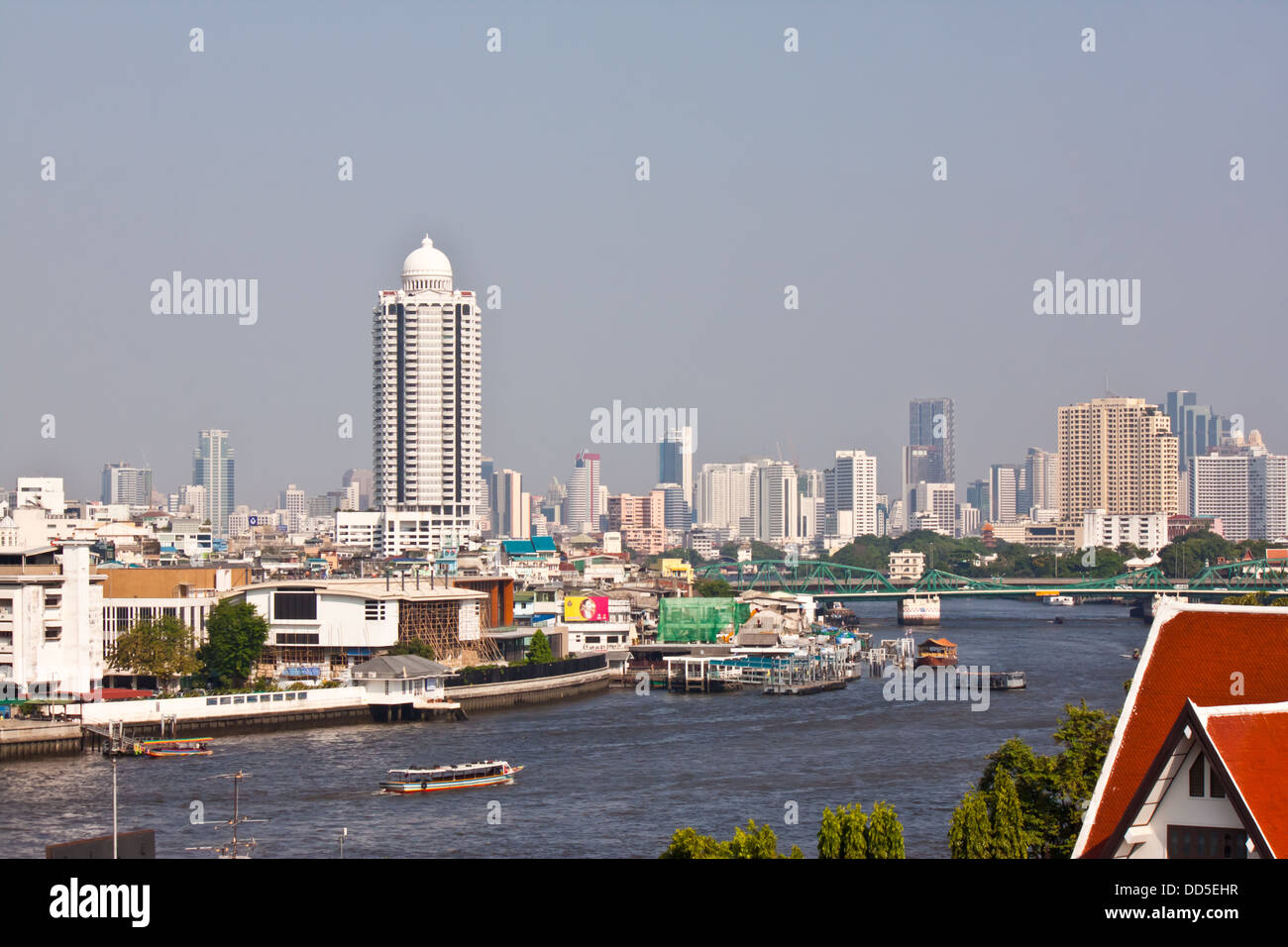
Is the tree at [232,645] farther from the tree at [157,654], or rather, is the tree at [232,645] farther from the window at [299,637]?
the window at [299,637]

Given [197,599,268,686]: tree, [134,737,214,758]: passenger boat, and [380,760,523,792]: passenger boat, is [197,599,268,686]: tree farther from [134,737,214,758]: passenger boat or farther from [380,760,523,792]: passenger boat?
[380,760,523,792]: passenger boat

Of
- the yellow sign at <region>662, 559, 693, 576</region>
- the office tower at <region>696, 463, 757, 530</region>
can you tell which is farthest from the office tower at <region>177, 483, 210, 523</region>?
the yellow sign at <region>662, 559, 693, 576</region>

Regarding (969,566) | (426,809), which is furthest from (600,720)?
(969,566)

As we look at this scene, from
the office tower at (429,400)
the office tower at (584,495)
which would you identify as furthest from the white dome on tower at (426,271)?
the office tower at (584,495)

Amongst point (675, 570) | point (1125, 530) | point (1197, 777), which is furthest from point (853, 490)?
point (1197, 777)

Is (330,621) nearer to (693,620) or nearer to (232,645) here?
(232,645)
